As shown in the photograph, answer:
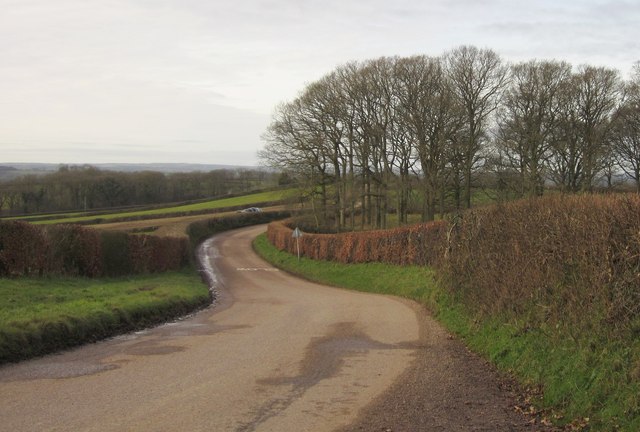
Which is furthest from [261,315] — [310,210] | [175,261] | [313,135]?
[310,210]

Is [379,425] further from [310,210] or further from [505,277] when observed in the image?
[310,210]

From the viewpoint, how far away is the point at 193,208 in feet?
265

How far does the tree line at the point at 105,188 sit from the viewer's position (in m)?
77.3

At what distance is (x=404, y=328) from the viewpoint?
14742mm

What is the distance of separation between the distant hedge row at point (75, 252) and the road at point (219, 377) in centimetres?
760

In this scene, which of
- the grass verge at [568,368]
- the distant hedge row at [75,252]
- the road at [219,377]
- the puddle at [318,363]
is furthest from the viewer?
the distant hedge row at [75,252]

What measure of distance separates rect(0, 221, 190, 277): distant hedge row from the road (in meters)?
7.60

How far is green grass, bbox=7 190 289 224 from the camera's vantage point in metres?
68.2

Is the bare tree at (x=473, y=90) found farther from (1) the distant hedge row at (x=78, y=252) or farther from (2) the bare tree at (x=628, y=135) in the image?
(1) the distant hedge row at (x=78, y=252)

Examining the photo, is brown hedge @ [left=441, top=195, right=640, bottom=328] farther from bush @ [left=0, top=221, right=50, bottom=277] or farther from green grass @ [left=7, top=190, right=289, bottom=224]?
green grass @ [left=7, top=190, right=289, bottom=224]

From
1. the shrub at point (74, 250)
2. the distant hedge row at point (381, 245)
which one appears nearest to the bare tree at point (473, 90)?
the distant hedge row at point (381, 245)

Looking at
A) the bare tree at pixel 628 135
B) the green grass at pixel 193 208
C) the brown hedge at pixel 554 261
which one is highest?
the bare tree at pixel 628 135

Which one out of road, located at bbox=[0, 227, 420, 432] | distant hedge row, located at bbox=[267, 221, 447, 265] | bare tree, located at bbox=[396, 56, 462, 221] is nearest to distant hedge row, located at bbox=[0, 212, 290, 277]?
road, located at bbox=[0, 227, 420, 432]

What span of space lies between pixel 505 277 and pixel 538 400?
13.7 ft
